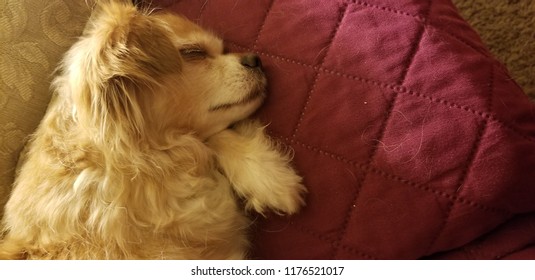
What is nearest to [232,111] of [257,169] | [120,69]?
[257,169]

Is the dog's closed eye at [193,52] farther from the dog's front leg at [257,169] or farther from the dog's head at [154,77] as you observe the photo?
the dog's front leg at [257,169]

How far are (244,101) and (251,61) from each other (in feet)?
0.28

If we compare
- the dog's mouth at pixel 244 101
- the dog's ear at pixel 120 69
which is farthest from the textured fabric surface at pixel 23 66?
the dog's mouth at pixel 244 101

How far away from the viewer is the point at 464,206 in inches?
33.0

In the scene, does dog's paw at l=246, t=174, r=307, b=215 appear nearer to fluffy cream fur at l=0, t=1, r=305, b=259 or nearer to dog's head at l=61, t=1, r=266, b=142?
fluffy cream fur at l=0, t=1, r=305, b=259

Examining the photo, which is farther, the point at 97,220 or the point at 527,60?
the point at 527,60

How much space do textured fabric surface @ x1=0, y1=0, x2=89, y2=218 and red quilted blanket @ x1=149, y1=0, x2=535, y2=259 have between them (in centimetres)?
52

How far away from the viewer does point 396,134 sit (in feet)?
2.89

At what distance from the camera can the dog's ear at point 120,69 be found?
2.85 feet

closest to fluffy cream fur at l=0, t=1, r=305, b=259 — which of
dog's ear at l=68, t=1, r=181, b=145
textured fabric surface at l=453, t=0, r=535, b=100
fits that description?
dog's ear at l=68, t=1, r=181, b=145

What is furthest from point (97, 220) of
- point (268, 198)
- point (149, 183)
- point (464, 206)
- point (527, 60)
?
point (527, 60)

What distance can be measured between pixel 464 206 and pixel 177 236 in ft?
1.82
